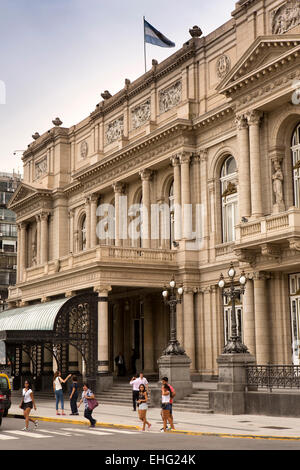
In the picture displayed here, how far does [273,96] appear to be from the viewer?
113 ft

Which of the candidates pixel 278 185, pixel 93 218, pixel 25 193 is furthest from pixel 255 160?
pixel 25 193

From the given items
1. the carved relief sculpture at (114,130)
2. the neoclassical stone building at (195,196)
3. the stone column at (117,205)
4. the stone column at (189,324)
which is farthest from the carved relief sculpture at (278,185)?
the carved relief sculpture at (114,130)

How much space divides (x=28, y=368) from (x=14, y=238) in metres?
47.4

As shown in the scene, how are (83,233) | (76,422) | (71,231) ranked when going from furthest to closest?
(71,231) → (83,233) → (76,422)

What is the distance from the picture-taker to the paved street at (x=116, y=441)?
57.5 feet

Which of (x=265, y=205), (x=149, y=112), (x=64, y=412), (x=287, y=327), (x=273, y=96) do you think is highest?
(x=149, y=112)

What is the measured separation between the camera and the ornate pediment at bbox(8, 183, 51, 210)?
5959 centimetres

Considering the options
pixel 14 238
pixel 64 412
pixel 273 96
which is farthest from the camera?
pixel 14 238

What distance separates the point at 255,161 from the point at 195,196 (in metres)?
7.56

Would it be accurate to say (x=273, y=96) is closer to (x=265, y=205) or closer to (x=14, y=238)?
(x=265, y=205)

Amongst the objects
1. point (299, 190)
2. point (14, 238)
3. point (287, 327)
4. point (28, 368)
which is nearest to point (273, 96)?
point (299, 190)

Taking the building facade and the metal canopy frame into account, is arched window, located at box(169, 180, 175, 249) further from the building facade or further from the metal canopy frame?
the building facade

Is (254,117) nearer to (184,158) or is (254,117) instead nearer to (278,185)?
(278,185)

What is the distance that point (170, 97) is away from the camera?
151 feet
